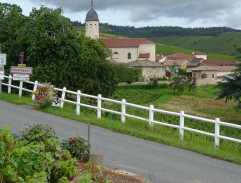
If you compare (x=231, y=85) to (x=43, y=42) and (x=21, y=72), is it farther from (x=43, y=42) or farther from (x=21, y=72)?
(x=21, y=72)

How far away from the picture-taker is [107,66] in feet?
155

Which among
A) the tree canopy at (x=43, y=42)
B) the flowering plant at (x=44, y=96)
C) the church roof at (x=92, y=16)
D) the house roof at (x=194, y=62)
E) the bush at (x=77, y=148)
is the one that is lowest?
the bush at (x=77, y=148)

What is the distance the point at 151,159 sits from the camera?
1083 cm

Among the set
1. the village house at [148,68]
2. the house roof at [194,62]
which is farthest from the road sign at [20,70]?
the house roof at [194,62]

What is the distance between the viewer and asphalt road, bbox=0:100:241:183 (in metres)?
9.40

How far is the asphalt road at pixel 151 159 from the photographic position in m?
9.40

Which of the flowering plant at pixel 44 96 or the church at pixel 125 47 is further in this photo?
the church at pixel 125 47

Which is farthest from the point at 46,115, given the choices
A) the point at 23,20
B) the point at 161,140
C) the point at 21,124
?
the point at 23,20

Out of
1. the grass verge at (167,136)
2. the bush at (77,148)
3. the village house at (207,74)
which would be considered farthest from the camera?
the village house at (207,74)

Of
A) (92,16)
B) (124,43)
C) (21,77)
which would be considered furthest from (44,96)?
(92,16)

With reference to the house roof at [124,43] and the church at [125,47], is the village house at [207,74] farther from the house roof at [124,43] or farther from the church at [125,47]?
the house roof at [124,43]

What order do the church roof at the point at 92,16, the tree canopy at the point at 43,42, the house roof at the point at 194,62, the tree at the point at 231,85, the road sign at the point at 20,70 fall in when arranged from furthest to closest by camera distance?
the church roof at the point at 92,16 → the house roof at the point at 194,62 → the tree at the point at 231,85 → the tree canopy at the point at 43,42 → the road sign at the point at 20,70

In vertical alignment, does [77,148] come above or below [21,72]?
below

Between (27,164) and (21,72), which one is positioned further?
(21,72)
